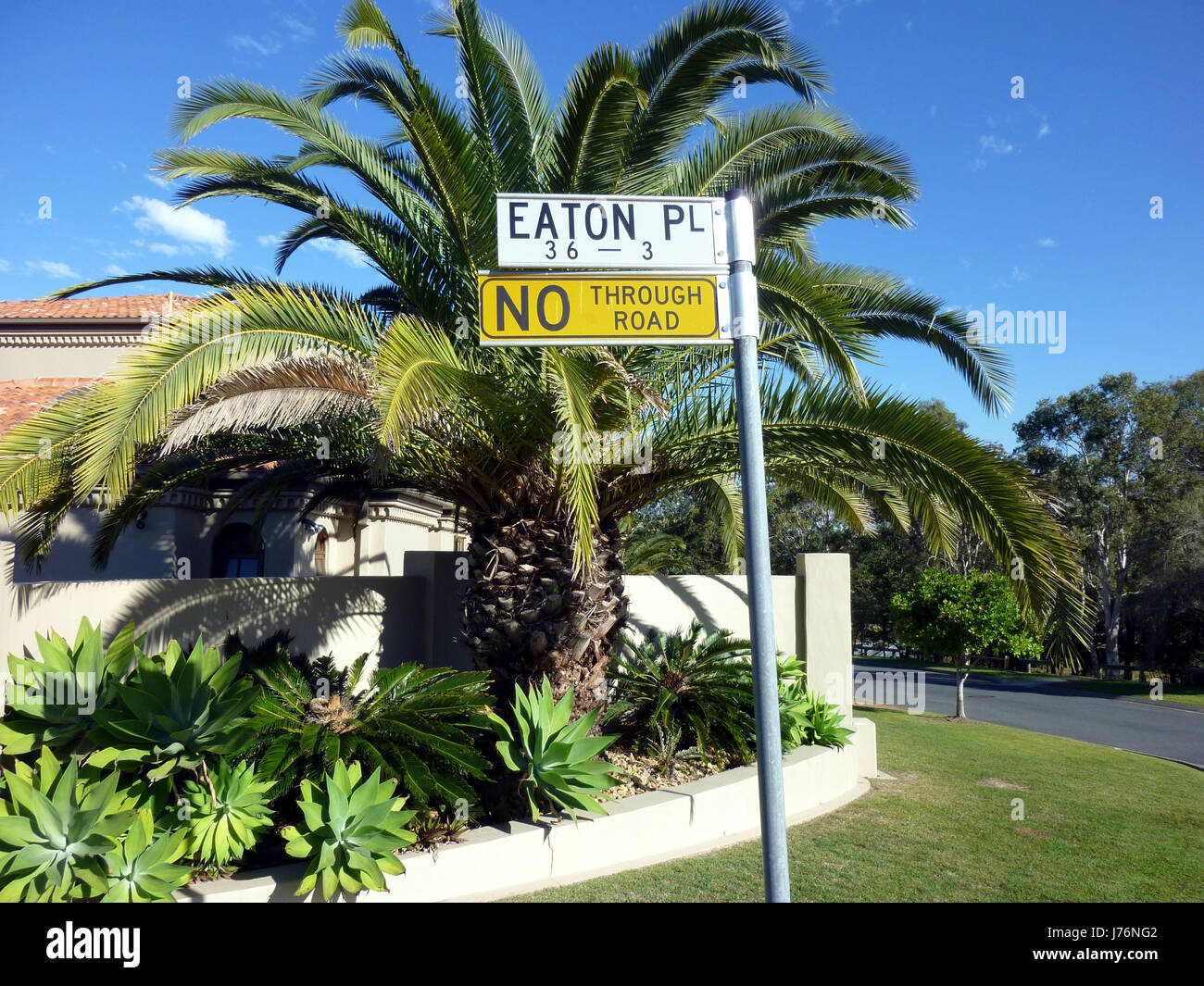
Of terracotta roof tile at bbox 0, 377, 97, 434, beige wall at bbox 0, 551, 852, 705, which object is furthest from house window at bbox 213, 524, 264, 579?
beige wall at bbox 0, 551, 852, 705

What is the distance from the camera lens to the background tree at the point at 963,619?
1592cm

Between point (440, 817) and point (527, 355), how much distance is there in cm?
346

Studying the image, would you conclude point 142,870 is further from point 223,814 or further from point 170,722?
point 170,722

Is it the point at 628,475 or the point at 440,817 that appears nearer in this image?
the point at 440,817

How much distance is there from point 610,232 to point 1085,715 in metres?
19.6

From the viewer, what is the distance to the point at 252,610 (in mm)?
7230

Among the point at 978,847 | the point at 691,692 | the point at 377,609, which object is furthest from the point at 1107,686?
the point at 377,609

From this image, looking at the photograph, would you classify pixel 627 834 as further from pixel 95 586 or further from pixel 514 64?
pixel 514 64

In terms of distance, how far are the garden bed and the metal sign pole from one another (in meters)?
2.89

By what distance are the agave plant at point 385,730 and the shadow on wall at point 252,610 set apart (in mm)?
1596

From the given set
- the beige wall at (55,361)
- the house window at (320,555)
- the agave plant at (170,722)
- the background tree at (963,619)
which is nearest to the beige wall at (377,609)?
the agave plant at (170,722)

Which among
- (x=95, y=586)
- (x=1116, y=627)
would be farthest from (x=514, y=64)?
(x=1116, y=627)

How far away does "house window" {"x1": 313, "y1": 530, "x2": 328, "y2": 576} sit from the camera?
13.6 metres
